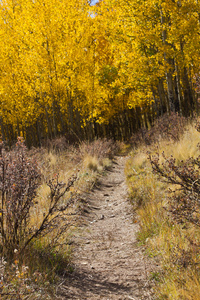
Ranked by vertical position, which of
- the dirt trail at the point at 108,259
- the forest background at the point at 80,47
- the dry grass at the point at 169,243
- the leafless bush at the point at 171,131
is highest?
the forest background at the point at 80,47

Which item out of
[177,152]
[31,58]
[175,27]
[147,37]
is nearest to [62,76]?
[31,58]

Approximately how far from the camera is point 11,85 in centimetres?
1523

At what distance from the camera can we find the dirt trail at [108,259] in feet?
9.89

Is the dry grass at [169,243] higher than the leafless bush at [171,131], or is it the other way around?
the leafless bush at [171,131]

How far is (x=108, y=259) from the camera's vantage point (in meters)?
3.91

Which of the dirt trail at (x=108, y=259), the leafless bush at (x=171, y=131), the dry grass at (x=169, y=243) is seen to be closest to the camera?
the dry grass at (x=169, y=243)

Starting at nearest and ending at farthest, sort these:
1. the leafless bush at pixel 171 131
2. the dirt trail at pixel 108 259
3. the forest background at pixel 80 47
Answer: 1. the dirt trail at pixel 108 259
2. the leafless bush at pixel 171 131
3. the forest background at pixel 80 47

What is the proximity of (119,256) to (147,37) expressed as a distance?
967 centimetres

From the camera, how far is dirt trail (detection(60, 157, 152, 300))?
3014 mm

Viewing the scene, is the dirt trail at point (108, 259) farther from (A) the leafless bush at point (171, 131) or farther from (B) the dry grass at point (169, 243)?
(A) the leafless bush at point (171, 131)

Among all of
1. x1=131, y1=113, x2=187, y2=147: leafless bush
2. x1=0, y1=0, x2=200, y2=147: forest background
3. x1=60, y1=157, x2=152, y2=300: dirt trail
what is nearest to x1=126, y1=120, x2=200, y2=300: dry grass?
x1=60, y1=157, x2=152, y2=300: dirt trail

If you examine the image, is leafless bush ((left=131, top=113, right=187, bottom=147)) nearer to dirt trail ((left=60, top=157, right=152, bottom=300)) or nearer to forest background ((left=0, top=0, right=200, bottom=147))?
forest background ((left=0, top=0, right=200, bottom=147))

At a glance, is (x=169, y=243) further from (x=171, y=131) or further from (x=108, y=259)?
(x=171, y=131)

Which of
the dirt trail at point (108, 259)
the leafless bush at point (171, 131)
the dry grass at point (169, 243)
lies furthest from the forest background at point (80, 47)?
the dirt trail at point (108, 259)
